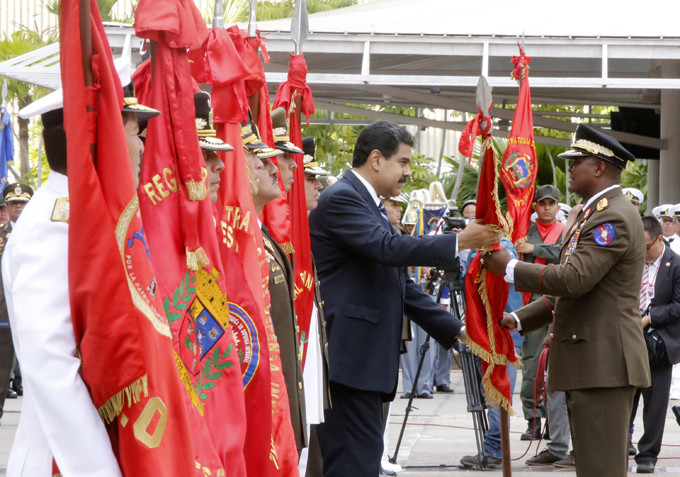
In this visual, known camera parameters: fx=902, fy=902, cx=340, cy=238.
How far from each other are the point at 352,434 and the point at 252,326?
126cm

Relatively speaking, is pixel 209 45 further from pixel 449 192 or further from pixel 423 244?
pixel 449 192

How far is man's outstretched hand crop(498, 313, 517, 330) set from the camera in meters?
5.15

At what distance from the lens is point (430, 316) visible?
5.11 metres

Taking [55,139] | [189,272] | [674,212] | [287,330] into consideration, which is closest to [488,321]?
[287,330]

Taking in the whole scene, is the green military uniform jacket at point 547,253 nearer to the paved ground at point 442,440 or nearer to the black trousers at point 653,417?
the black trousers at point 653,417

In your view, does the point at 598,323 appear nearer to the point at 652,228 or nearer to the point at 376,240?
the point at 376,240

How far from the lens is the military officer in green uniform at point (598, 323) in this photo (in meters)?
4.66

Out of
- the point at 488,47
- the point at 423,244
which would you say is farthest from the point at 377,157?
the point at 488,47

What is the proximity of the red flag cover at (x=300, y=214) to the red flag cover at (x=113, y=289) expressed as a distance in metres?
2.04

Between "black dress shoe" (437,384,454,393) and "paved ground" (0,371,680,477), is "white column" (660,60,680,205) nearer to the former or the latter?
"paved ground" (0,371,680,477)

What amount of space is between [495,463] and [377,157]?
11.7ft

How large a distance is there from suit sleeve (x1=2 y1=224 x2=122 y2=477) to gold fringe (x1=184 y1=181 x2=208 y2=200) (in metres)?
0.79

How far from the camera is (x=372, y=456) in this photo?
438 centimetres

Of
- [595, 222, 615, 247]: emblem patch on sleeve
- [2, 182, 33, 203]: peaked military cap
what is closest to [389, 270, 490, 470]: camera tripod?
[595, 222, 615, 247]: emblem patch on sleeve
